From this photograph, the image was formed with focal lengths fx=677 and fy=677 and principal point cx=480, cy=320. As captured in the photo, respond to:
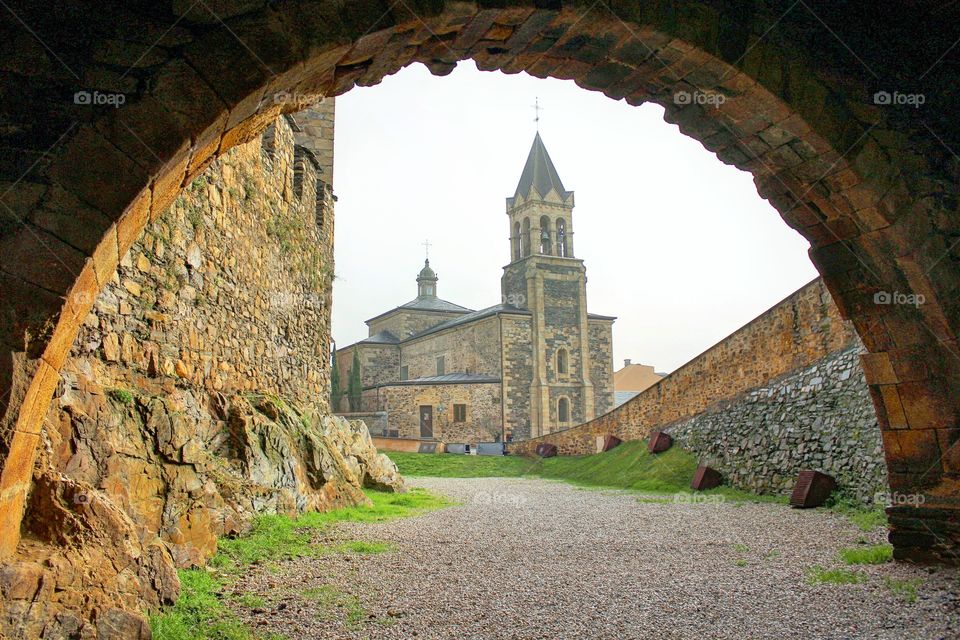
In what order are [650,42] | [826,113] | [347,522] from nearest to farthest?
1. [650,42]
2. [826,113]
3. [347,522]

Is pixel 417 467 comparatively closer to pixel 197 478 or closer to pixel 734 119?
pixel 197 478

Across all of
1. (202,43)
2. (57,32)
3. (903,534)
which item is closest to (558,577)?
(903,534)

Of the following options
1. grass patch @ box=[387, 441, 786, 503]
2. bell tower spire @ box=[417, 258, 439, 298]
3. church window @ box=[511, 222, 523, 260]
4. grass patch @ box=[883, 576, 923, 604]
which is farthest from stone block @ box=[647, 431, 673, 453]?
bell tower spire @ box=[417, 258, 439, 298]

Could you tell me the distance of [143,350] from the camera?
17.6ft

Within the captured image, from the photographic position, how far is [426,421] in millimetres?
34688

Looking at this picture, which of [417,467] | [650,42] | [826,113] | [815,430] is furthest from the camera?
[417,467]

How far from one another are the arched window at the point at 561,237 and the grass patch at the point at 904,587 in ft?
121

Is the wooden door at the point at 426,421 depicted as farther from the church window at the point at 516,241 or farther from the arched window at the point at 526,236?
the church window at the point at 516,241

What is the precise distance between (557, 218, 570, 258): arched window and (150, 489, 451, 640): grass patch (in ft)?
109

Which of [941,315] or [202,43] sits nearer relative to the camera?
[202,43]

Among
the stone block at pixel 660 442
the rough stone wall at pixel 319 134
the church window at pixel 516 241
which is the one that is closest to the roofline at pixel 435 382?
the church window at pixel 516 241

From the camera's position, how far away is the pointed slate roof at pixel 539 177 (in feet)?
138

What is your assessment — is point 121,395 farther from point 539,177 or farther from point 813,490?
point 539,177

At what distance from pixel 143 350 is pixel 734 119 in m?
4.75
